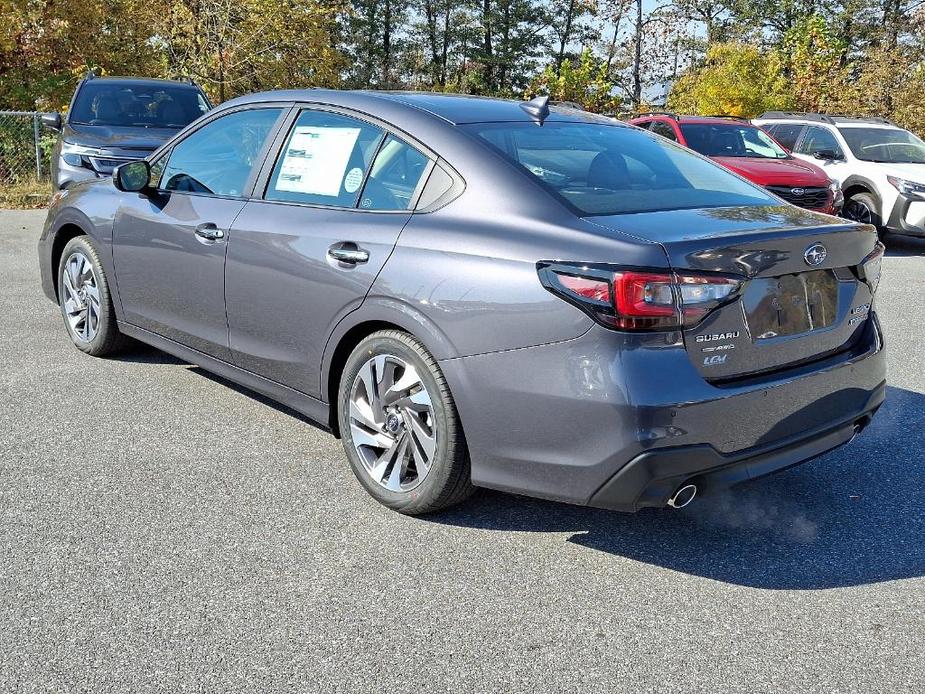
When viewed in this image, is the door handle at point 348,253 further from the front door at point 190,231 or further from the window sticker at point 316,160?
the front door at point 190,231

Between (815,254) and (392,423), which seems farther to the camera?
(392,423)

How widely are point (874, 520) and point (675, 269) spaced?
61.4 inches

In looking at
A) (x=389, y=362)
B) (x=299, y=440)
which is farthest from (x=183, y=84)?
(x=389, y=362)

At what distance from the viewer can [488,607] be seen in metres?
3.26

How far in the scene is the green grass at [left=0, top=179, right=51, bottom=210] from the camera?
15.5 m

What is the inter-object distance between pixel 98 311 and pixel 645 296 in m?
3.88

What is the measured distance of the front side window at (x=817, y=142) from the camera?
14.0m

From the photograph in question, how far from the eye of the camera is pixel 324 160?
4.39m

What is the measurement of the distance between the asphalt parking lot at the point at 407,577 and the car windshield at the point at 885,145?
9.76m

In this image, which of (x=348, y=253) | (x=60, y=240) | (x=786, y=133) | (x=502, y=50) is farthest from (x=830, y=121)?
(x=502, y=50)

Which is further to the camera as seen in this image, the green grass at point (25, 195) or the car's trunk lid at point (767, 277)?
the green grass at point (25, 195)

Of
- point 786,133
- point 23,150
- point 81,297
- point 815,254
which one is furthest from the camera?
point 23,150

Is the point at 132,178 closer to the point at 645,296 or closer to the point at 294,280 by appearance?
the point at 294,280

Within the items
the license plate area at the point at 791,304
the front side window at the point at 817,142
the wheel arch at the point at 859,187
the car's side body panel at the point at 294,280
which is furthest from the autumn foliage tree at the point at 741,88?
the license plate area at the point at 791,304
